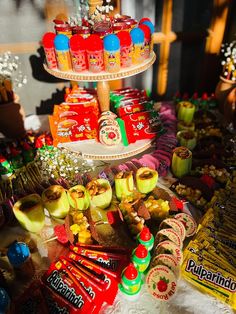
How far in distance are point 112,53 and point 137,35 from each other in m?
0.21

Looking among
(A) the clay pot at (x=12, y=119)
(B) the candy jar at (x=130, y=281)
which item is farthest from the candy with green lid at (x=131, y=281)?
(A) the clay pot at (x=12, y=119)

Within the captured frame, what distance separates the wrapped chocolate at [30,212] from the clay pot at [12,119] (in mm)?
998

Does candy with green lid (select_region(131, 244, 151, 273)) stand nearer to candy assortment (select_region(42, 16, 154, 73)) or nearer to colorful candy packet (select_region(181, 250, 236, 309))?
colorful candy packet (select_region(181, 250, 236, 309))

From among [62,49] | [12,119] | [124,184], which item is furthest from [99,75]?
[12,119]

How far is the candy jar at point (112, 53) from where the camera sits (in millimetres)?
1710

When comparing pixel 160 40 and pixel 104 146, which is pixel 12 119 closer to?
pixel 104 146

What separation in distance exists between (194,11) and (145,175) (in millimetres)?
1747

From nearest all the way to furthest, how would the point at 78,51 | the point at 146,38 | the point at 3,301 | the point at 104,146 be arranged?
the point at 3,301
the point at 78,51
the point at 146,38
the point at 104,146

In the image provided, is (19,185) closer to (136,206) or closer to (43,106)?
(136,206)

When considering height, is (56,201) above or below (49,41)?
below

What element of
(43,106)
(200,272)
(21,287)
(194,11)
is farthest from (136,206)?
(194,11)

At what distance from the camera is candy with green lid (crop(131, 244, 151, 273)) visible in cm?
157

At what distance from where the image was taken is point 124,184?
199 cm

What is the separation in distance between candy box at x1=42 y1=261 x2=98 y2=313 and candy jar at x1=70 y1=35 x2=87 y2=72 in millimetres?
1114
